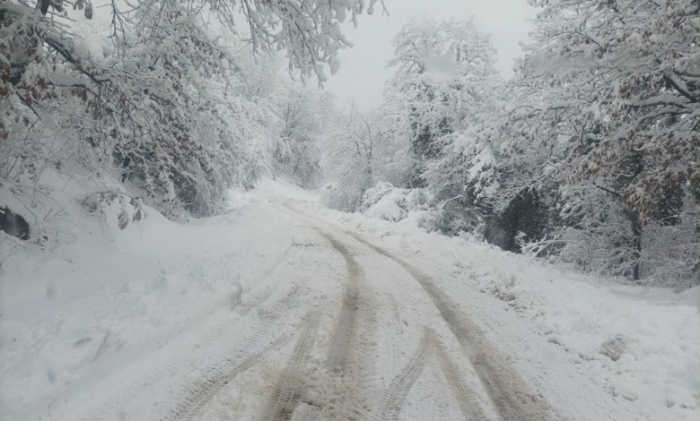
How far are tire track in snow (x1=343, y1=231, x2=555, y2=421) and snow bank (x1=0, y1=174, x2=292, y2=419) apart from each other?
137 inches

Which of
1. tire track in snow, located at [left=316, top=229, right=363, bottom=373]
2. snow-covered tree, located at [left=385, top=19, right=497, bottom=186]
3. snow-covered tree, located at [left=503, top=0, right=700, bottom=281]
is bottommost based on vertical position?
tire track in snow, located at [left=316, top=229, right=363, bottom=373]

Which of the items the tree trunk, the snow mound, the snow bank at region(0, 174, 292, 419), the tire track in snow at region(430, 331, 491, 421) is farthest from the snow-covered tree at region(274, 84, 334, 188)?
the tire track in snow at region(430, 331, 491, 421)

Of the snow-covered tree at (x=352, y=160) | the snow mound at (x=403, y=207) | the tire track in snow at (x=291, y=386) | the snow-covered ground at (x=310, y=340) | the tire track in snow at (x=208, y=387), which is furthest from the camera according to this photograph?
the snow-covered tree at (x=352, y=160)

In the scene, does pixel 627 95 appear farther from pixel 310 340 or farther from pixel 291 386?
pixel 291 386

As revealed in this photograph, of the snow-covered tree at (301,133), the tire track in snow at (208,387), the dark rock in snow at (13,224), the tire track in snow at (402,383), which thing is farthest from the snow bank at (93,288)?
the snow-covered tree at (301,133)

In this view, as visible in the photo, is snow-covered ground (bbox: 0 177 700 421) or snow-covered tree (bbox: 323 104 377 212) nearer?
snow-covered ground (bbox: 0 177 700 421)

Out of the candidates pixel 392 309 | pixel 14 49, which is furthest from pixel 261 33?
pixel 392 309

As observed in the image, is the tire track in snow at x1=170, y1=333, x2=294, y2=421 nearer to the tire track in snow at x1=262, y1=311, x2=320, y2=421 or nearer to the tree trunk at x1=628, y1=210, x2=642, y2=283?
the tire track in snow at x1=262, y1=311, x2=320, y2=421

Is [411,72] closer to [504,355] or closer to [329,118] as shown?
[504,355]

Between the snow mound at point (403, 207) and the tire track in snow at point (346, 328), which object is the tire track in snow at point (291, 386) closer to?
the tire track in snow at point (346, 328)

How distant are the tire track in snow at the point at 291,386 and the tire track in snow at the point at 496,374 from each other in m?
2.01

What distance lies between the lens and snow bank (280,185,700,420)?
4.51 metres

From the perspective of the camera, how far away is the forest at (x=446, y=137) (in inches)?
214

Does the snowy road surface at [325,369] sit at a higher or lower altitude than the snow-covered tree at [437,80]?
lower
